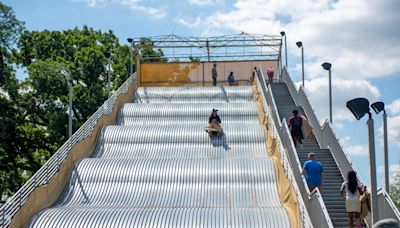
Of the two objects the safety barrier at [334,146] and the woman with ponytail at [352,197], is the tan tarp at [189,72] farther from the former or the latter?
the woman with ponytail at [352,197]

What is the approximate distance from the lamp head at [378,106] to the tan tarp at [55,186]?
8278 mm

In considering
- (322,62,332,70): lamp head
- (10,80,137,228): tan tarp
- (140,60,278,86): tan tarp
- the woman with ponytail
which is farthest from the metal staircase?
(140,60,278,86): tan tarp

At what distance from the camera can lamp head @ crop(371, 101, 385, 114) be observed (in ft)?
39.0

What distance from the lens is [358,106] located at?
1070 centimetres

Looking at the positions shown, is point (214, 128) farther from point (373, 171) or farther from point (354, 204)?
point (373, 171)

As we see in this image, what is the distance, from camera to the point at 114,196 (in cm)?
1769

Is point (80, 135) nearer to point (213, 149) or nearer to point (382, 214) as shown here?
point (213, 149)

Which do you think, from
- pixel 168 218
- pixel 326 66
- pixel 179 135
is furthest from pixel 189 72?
pixel 168 218

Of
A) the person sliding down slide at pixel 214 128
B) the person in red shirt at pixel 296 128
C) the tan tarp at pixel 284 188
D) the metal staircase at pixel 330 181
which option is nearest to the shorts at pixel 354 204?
the metal staircase at pixel 330 181

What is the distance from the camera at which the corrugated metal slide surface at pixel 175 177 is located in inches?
597

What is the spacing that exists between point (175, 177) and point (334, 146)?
4.60m

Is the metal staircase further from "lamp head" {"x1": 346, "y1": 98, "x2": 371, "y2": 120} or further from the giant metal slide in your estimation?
"lamp head" {"x1": 346, "y1": 98, "x2": 371, "y2": 120}

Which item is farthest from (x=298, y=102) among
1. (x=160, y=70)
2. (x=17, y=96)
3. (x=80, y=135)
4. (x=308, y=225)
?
(x=17, y=96)

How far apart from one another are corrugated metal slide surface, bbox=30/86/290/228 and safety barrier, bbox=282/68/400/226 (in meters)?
1.86
